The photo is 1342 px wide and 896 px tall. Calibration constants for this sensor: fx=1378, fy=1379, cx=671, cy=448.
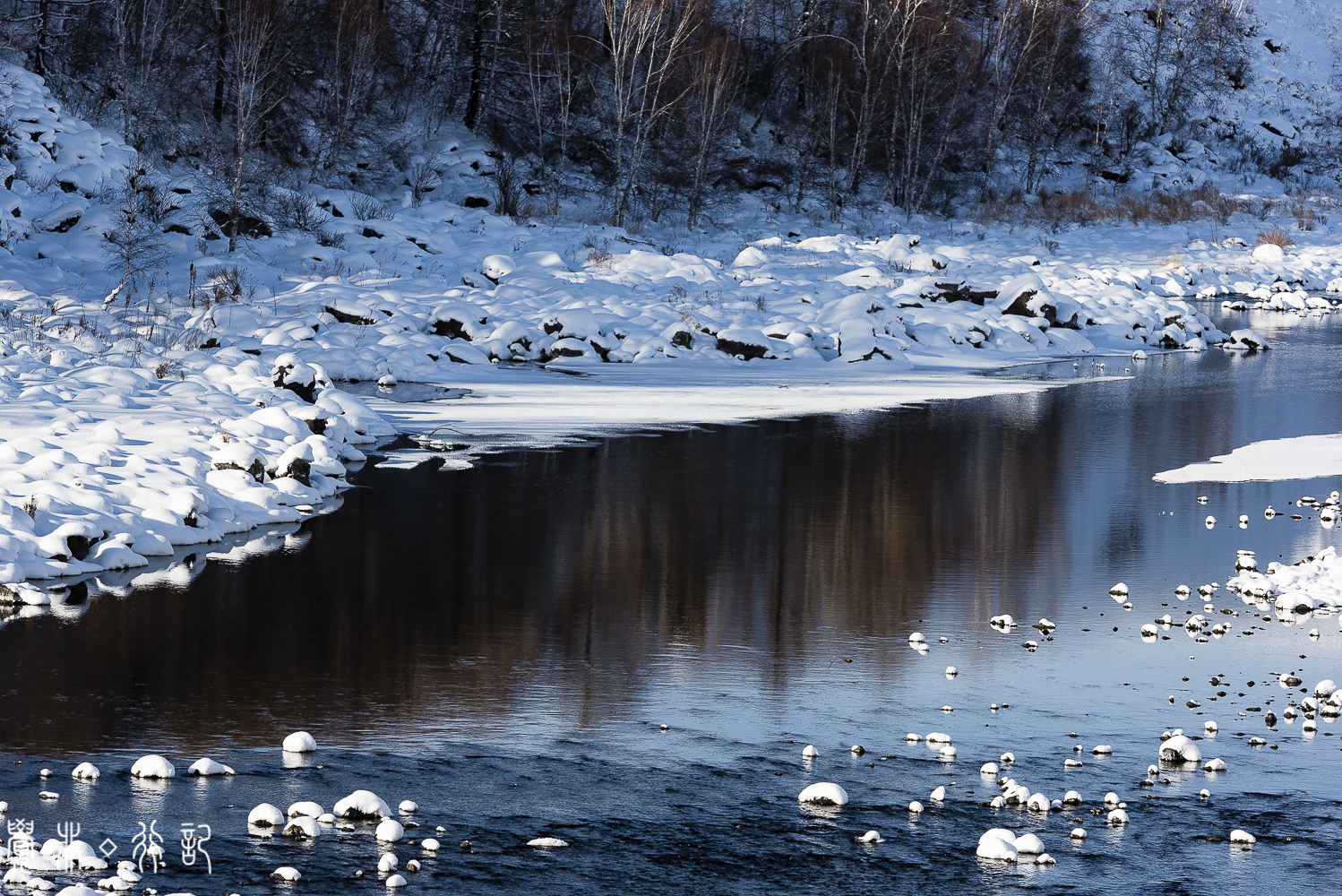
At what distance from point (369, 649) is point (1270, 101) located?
66699mm

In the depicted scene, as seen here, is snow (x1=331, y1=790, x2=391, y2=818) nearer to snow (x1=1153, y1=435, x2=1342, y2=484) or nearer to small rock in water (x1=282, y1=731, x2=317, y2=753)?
small rock in water (x1=282, y1=731, x2=317, y2=753)

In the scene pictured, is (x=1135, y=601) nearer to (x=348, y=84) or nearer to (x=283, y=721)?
(x=283, y=721)

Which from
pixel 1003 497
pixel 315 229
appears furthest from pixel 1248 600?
pixel 315 229

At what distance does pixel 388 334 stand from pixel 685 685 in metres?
16.0

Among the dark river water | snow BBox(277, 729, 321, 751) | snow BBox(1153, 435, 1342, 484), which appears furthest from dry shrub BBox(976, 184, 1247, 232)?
snow BBox(277, 729, 321, 751)

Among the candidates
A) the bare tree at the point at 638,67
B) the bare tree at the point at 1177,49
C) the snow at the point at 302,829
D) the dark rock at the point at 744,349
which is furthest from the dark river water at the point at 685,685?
the bare tree at the point at 1177,49

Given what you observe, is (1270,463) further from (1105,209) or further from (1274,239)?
(1105,209)

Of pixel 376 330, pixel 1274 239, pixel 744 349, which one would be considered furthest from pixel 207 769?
pixel 1274 239

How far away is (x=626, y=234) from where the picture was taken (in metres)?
→ 35.4

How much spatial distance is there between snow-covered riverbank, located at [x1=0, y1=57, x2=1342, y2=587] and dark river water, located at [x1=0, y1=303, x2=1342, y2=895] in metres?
1.05

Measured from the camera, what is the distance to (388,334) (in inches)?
877

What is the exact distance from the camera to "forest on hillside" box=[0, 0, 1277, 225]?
3500cm

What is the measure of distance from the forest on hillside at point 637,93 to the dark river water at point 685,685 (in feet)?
63.7

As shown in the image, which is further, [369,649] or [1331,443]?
[1331,443]
